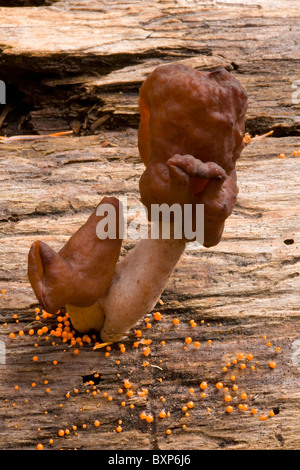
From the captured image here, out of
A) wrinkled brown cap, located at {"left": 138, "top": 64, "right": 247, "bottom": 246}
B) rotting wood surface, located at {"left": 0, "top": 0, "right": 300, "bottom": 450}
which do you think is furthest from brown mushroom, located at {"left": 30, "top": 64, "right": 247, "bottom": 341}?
rotting wood surface, located at {"left": 0, "top": 0, "right": 300, "bottom": 450}

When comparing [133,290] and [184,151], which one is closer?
[184,151]

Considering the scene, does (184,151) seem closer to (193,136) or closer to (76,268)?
(193,136)

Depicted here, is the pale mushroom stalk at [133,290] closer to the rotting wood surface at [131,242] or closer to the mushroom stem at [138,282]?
the mushroom stem at [138,282]

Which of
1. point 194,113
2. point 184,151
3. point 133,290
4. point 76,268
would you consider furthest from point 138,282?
point 194,113

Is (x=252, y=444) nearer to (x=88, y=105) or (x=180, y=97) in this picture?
(x=180, y=97)

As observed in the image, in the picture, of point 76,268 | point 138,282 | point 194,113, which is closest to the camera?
point 194,113

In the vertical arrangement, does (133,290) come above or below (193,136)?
below
